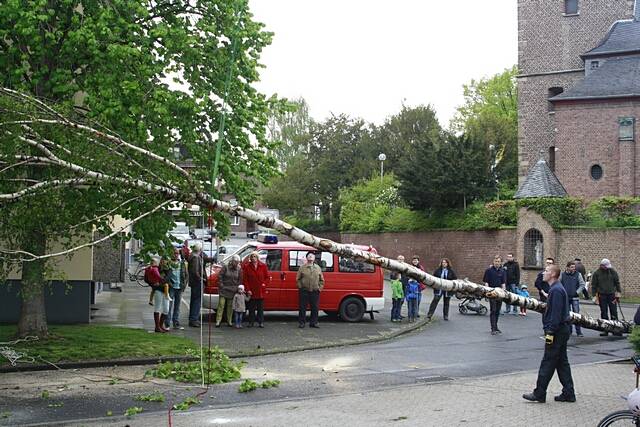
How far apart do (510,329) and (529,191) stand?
22.4 m

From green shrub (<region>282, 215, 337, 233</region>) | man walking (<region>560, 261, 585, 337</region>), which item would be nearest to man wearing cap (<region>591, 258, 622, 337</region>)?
man walking (<region>560, 261, 585, 337</region>)

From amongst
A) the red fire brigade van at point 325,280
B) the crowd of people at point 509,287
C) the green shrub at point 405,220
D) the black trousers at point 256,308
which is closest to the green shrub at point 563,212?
the green shrub at point 405,220

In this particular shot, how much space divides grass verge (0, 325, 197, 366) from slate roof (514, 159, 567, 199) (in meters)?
29.2

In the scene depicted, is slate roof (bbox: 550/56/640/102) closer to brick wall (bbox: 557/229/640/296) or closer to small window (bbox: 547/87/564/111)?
small window (bbox: 547/87/564/111)

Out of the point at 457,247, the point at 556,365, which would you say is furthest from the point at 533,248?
the point at 556,365

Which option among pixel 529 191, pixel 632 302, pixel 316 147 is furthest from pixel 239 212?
pixel 316 147

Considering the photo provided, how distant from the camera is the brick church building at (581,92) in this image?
45438 mm

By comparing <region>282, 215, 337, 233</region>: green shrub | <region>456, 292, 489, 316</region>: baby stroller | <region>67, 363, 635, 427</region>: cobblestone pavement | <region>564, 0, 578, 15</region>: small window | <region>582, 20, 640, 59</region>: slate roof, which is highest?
<region>564, 0, 578, 15</region>: small window

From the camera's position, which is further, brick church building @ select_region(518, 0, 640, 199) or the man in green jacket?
brick church building @ select_region(518, 0, 640, 199)

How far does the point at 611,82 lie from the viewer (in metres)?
46.6

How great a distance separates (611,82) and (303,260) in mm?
32220

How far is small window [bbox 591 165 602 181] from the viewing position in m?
46.1

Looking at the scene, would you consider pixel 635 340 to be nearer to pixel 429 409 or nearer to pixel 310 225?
pixel 429 409

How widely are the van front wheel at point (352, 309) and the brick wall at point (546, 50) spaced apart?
33.0m
